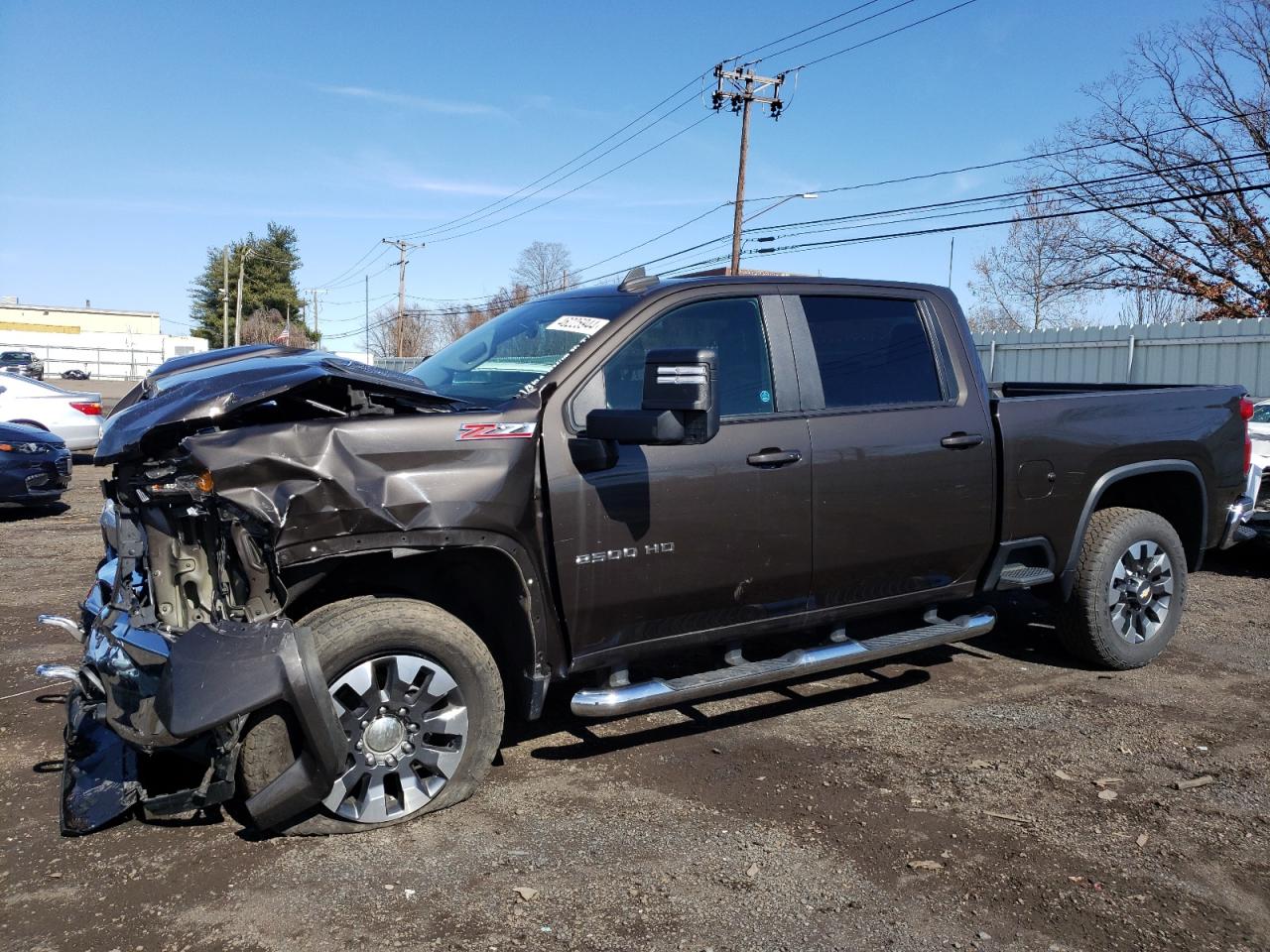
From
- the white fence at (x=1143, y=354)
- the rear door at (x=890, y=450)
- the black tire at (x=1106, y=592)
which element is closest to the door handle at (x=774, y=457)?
the rear door at (x=890, y=450)

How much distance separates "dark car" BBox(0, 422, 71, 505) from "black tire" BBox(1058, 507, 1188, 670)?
31.6ft

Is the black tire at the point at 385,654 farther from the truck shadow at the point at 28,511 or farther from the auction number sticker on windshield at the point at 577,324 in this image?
the truck shadow at the point at 28,511

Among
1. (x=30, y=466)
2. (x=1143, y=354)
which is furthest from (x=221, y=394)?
(x=1143, y=354)

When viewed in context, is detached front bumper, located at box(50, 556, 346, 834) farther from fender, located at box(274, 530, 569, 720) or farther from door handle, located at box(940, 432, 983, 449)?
door handle, located at box(940, 432, 983, 449)

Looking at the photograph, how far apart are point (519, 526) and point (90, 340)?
76267mm

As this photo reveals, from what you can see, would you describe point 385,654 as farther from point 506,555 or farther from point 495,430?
point 495,430

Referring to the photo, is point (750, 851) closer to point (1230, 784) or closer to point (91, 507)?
point (1230, 784)

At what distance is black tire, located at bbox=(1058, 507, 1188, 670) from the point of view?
17.8ft

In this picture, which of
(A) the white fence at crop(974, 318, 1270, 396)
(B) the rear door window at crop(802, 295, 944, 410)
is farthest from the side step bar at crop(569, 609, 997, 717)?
(A) the white fence at crop(974, 318, 1270, 396)

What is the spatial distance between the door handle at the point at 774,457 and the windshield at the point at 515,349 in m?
0.83

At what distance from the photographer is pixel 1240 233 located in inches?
1160

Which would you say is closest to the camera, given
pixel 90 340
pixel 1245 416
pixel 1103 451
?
pixel 1103 451

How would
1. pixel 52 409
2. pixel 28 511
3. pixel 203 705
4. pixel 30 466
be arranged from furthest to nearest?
pixel 52 409 → pixel 28 511 → pixel 30 466 → pixel 203 705

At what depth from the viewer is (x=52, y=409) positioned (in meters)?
14.2
